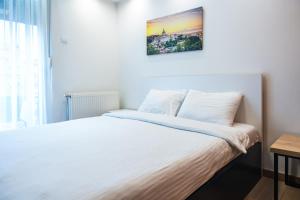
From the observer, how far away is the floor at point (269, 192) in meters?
1.97

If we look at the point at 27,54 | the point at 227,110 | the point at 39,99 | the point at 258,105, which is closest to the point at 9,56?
the point at 27,54

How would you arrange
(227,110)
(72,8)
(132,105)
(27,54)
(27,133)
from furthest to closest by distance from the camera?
(132,105)
(72,8)
(27,54)
(227,110)
(27,133)

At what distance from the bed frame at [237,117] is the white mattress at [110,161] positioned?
0.10 meters

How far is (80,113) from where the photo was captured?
10.7 ft

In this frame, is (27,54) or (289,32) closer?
(289,32)

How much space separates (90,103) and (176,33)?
5.42ft

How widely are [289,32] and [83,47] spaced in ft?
9.00

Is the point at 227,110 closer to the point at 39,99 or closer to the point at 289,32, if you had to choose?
the point at 289,32

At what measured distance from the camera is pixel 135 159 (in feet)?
4.36

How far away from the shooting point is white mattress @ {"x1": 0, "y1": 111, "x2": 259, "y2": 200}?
0.99 m

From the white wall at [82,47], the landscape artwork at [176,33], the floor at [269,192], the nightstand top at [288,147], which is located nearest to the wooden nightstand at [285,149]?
the nightstand top at [288,147]

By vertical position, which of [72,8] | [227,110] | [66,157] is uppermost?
[72,8]

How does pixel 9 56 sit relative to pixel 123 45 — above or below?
below

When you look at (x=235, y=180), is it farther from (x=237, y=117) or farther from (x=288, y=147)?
(x=237, y=117)
